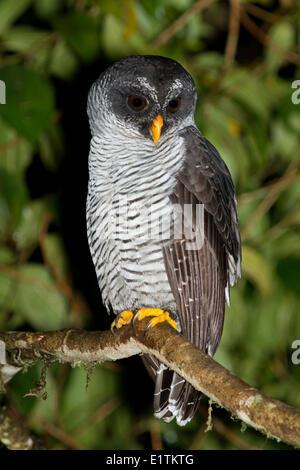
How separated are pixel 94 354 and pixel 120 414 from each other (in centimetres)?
162

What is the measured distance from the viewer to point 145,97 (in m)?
1.85

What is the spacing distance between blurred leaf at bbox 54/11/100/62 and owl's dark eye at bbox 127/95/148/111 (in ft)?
2.41

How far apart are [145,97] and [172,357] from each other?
85 centimetres

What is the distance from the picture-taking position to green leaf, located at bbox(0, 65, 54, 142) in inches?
84.3

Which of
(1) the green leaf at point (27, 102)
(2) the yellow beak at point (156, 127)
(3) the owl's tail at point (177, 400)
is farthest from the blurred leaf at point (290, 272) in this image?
(1) the green leaf at point (27, 102)

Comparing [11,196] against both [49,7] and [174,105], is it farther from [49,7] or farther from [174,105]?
[49,7]

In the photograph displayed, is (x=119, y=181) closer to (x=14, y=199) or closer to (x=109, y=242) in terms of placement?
(x=109, y=242)

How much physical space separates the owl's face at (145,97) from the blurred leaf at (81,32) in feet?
1.99

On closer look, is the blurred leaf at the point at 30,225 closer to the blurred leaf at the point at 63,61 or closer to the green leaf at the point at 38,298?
the green leaf at the point at 38,298

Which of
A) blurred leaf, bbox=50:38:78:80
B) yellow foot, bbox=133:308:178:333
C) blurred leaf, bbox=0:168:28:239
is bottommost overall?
yellow foot, bbox=133:308:178:333

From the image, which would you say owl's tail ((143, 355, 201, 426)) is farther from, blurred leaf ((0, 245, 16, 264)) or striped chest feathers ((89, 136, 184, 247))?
blurred leaf ((0, 245, 16, 264))

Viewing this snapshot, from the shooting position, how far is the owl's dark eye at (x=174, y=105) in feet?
6.06

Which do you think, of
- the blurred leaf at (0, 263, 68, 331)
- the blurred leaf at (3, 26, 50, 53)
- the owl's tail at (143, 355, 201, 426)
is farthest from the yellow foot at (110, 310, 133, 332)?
the blurred leaf at (3, 26, 50, 53)

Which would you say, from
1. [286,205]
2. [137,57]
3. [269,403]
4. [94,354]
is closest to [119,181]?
[137,57]
